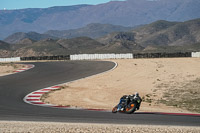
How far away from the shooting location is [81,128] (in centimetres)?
1423

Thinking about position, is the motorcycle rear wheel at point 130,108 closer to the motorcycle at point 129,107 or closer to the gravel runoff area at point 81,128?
the motorcycle at point 129,107

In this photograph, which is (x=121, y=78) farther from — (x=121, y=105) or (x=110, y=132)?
(x=110, y=132)

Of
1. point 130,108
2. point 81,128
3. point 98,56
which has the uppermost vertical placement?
point 98,56

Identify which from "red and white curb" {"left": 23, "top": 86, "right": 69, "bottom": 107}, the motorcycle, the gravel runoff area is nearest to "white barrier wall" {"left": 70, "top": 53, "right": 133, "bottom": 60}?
"red and white curb" {"left": 23, "top": 86, "right": 69, "bottom": 107}

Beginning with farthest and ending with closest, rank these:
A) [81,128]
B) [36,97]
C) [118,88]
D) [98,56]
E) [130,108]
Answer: [98,56] → [118,88] → [36,97] → [130,108] → [81,128]

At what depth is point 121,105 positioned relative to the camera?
17.5 m

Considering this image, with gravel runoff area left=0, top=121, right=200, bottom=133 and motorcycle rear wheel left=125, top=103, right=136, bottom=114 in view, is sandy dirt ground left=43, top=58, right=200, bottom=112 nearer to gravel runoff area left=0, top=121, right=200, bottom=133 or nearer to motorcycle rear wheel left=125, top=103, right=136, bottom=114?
motorcycle rear wheel left=125, top=103, right=136, bottom=114

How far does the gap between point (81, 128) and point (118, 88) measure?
1620 centimetres

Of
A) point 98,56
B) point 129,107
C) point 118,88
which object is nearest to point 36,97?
point 118,88

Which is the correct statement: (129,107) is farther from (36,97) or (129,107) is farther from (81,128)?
(36,97)

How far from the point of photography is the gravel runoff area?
44.8 ft

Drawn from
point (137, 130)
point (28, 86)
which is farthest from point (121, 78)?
point (137, 130)

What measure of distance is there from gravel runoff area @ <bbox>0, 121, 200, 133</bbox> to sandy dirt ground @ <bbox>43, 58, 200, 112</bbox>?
5862 millimetres

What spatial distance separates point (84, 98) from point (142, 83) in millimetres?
8779
